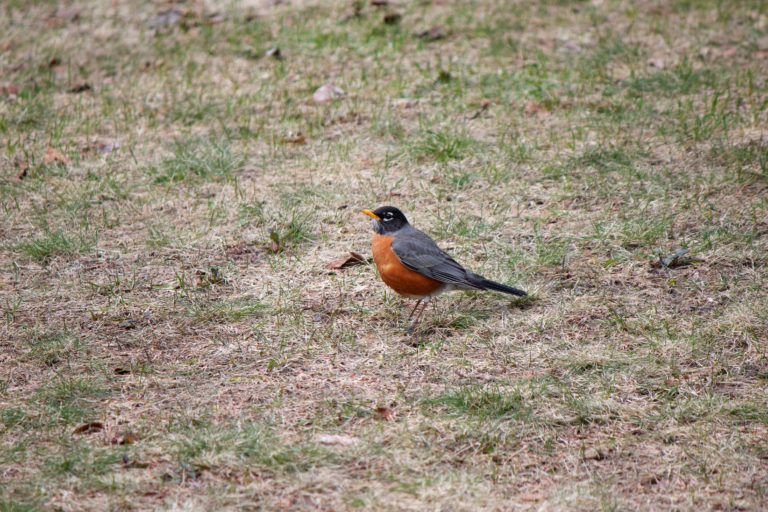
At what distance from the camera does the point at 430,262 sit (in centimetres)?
411

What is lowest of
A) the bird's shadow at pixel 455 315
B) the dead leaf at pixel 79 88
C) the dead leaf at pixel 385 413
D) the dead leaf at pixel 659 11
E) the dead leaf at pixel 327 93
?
the bird's shadow at pixel 455 315

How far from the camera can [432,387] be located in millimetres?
3523

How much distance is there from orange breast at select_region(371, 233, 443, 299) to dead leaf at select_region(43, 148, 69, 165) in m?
2.96

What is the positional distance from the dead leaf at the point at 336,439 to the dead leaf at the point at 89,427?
0.90 meters

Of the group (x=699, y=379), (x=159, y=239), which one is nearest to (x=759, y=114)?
(x=699, y=379)

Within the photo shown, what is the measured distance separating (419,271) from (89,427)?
5.69ft

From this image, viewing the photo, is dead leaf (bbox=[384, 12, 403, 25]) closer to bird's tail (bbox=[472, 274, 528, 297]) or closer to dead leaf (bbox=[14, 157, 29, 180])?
dead leaf (bbox=[14, 157, 29, 180])

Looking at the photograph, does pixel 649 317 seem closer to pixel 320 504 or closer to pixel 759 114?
pixel 320 504

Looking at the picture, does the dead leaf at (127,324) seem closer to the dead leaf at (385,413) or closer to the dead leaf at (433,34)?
the dead leaf at (385,413)

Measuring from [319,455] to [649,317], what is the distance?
192 cm

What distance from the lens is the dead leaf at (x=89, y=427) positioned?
3195mm

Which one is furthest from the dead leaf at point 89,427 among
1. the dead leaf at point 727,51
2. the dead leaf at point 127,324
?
the dead leaf at point 727,51

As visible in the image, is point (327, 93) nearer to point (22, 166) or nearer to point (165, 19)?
point (22, 166)

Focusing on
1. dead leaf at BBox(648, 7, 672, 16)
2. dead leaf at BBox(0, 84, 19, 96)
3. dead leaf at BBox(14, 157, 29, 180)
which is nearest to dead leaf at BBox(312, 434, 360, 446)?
dead leaf at BBox(14, 157, 29, 180)
